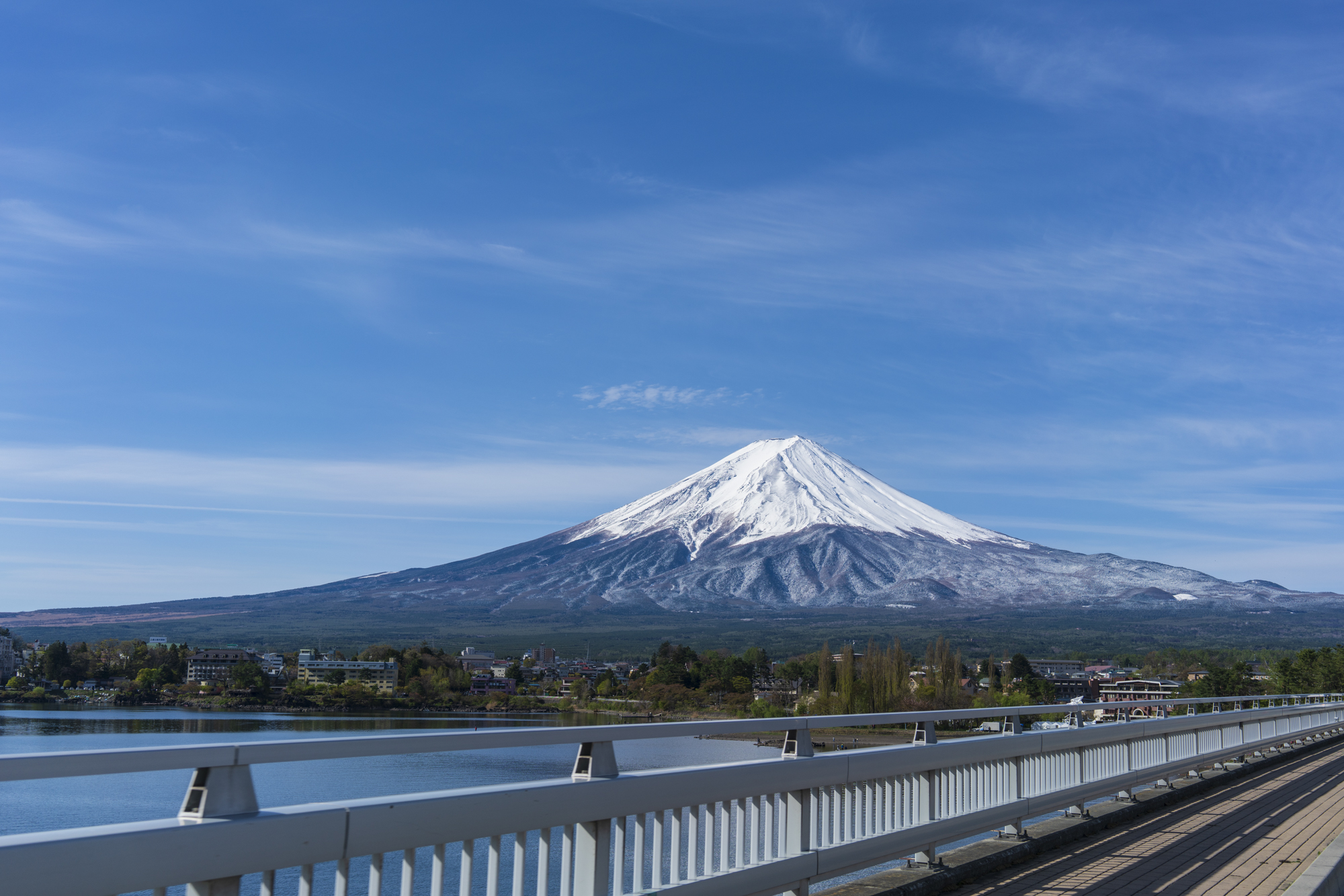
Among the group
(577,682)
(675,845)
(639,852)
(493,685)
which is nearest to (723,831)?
→ (675,845)

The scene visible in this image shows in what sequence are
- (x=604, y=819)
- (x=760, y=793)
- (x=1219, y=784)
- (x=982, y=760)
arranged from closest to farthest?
(x=604, y=819)
(x=760, y=793)
(x=982, y=760)
(x=1219, y=784)

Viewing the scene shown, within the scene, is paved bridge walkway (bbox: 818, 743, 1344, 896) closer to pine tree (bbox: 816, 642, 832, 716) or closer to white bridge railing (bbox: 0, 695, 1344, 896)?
white bridge railing (bbox: 0, 695, 1344, 896)

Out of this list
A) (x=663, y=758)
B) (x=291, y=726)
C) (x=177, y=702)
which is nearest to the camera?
(x=663, y=758)

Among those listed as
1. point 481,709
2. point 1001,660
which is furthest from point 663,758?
point 1001,660

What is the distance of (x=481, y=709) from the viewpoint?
122250 mm

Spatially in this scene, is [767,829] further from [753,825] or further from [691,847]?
[691,847]

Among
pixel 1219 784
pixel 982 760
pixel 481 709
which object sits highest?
pixel 982 760

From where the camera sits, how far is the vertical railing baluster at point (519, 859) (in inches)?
159

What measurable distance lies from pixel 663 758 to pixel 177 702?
233ft

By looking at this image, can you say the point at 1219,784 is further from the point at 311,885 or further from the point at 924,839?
the point at 311,885

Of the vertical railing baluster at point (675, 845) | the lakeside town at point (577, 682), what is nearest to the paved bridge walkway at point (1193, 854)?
the vertical railing baluster at point (675, 845)

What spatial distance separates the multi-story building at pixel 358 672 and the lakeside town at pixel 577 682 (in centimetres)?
40

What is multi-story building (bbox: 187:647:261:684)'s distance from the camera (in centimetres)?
13600

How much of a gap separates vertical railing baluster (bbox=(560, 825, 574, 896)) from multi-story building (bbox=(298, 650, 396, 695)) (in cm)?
12231
